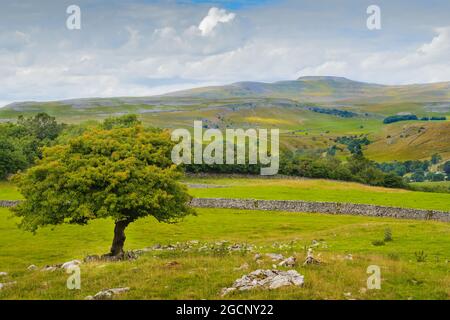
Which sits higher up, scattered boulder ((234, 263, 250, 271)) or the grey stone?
the grey stone

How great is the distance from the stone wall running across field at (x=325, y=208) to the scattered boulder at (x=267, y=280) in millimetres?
47306

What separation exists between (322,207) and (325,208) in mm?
472

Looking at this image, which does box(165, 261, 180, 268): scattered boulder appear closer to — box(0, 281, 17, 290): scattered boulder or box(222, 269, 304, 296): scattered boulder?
box(222, 269, 304, 296): scattered boulder

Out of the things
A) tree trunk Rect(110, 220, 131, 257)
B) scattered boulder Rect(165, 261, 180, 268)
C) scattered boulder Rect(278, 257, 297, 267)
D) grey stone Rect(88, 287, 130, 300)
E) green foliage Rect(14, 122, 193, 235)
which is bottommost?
tree trunk Rect(110, 220, 131, 257)

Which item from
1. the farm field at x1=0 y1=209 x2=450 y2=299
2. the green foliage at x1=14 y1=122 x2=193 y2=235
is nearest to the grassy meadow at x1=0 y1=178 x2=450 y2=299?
the farm field at x1=0 y1=209 x2=450 y2=299

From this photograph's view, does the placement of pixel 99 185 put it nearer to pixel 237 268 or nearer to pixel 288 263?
pixel 237 268

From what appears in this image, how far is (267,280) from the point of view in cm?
2208

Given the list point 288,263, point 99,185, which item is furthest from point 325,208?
point 288,263

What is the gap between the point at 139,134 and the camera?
40250mm

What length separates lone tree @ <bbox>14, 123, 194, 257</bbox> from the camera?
34.9 m

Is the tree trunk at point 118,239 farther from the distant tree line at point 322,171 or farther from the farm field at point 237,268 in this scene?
the distant tree line at point 322,171
